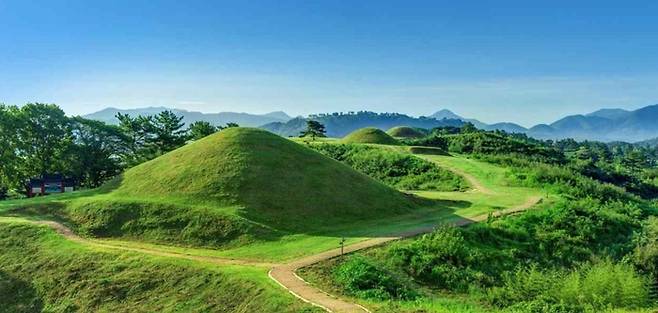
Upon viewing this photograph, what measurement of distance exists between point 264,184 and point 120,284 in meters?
12.3

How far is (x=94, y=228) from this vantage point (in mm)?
27797

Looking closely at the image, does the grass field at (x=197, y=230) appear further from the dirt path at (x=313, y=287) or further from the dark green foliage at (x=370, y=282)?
the dark green foliage at (x=370, y=282)

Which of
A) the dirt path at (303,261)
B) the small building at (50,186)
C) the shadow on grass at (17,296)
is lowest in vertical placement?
the shadow on grass at (17,296)

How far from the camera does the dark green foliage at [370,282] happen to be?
55.9 ft

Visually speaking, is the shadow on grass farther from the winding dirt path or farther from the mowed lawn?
the mowed lawn

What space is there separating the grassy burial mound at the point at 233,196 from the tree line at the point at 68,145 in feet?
80.9

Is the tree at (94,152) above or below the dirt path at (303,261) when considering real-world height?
above

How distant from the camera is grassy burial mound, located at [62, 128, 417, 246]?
2631 centimetres

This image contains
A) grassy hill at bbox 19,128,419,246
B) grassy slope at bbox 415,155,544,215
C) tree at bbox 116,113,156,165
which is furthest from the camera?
tree at bbox 116,113,156,165

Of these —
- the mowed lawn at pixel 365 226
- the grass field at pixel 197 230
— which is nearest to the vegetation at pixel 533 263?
the grass field at pixel 197 230

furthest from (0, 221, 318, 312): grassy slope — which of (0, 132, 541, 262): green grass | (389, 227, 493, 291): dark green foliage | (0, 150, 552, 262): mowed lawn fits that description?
(389, 227, 493, 291): dark green foliage

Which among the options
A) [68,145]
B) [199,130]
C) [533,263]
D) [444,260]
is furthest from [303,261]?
[199,130]

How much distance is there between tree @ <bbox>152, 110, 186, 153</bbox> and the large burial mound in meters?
28.3

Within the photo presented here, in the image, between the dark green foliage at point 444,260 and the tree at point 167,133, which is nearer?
the dark green foliage at point 444,260
